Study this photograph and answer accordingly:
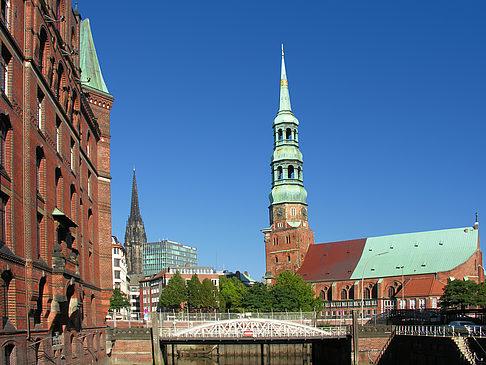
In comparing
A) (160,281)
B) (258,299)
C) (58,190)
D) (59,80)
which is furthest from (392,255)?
(58,190)

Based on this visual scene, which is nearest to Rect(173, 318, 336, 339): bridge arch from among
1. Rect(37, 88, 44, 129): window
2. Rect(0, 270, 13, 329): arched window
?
Rect(37, 88, 44, 129): window

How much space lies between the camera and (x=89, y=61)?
168 feet

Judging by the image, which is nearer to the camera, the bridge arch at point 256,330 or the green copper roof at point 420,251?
the bridge arch at point 256,330

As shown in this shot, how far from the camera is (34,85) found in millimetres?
26734

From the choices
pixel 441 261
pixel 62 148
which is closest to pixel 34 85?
pixel 62 148

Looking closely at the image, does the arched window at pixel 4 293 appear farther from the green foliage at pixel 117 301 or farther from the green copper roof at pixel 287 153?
the green copper roof at pixel 287 153

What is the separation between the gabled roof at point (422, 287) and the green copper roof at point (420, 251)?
2.00 meters

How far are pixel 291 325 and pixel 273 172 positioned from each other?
67387 millimetres

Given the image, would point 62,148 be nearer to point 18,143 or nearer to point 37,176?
point 37,176

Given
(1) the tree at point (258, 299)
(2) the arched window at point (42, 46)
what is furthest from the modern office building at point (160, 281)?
(2) the arched window at point (42, 46)

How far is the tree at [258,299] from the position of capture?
10512 cm

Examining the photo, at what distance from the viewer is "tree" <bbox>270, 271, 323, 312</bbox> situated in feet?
344

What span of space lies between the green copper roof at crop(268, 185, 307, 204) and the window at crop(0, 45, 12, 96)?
103 metres

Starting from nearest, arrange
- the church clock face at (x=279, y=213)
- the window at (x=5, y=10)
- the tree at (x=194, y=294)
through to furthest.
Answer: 1. the window at (x=5, y=10)
2. the tree at (x=194, y=294)
3. the church clock face at (x=279, y=213)
